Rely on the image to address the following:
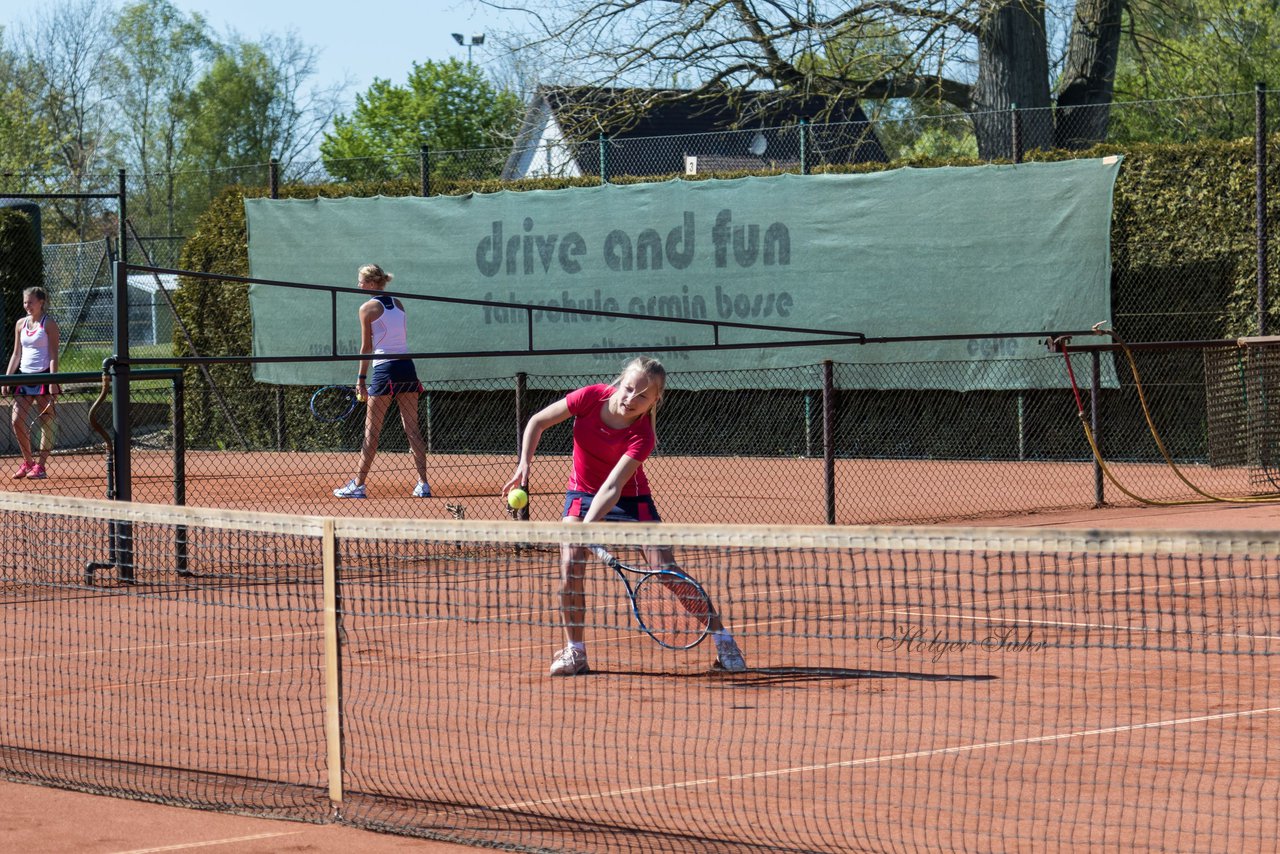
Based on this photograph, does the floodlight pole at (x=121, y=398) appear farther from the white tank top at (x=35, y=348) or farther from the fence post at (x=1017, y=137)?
the fence post at (x=1017, y=137)

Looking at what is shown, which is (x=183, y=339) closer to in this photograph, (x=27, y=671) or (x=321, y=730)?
(x=27, y=671)

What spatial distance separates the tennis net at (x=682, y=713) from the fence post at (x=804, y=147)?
30.1 ft

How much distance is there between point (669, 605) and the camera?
28.5 ft

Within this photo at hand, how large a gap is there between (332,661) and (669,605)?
3.57m

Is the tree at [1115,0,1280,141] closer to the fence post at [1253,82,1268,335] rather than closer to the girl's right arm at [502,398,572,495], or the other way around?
the fence post at [1253,82,1268,335]

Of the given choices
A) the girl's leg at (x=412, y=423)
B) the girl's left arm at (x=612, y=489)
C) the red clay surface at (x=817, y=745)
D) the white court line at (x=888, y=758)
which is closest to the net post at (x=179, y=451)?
the red clay surface at (x=817, y=745)

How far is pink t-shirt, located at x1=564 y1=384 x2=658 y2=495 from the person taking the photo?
718cm

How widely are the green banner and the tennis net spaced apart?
24.8 feet

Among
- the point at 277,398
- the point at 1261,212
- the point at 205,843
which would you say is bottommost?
the point at 205,843

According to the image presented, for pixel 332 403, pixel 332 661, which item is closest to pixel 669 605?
pixel 332 661

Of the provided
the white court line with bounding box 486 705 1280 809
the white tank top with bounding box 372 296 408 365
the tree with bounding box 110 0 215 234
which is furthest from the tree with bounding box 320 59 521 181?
the white court line with bounding box 486 705 1280 809

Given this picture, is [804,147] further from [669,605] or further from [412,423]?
[669,605]

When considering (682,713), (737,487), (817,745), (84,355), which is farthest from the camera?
(84,355)

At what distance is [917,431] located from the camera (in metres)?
17.0
